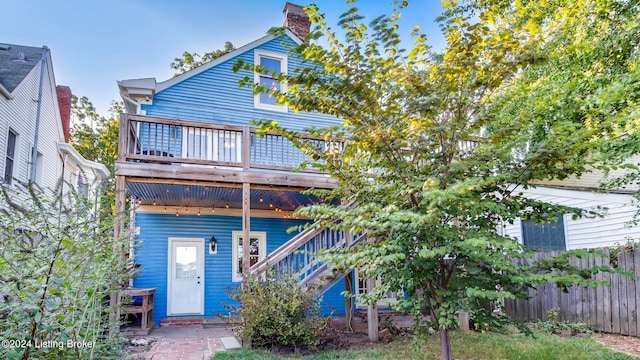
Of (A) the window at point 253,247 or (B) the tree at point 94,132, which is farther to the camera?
(B) the tree at point 94,132

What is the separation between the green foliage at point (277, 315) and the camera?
619 cm

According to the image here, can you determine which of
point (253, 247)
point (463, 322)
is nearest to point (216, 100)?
point (253, 247)

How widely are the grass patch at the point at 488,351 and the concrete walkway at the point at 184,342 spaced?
0.67m

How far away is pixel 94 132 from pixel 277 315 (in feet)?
66.0

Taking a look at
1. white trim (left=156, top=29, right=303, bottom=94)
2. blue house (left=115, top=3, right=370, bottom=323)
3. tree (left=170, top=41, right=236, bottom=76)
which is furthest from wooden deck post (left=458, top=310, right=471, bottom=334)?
tree (left=170, top=41, right=236, bottom=76)

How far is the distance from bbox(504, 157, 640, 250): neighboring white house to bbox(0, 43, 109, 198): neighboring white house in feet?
36.4

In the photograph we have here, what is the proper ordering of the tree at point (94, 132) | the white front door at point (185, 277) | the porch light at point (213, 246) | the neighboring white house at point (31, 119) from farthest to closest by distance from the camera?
1. the tree at point (94, 132)
2. the porch light at point (213, 246)
3. the neighboring white house at point (31, 119)
4. the white front door at point (185, 277)

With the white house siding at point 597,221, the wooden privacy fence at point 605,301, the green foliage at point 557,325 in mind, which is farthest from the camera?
the white house siding at point 597,221

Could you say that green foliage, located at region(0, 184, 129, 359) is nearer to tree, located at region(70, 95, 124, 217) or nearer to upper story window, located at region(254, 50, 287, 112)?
upper story window, located at region(254, 50, 287, 112)

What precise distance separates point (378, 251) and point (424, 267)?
57 cm

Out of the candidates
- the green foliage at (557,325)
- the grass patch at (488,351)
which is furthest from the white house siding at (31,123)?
the green foliage at (557,325)

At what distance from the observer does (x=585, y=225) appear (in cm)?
974

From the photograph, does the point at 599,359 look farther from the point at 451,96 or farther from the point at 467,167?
the point at 451,96

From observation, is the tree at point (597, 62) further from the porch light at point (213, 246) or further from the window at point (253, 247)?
the porch light at point (213, 246)
